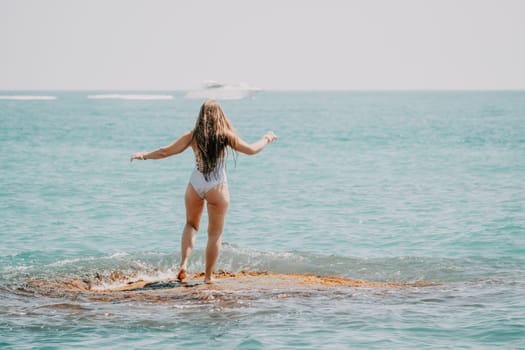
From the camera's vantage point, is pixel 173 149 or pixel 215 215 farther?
pixel 215 215

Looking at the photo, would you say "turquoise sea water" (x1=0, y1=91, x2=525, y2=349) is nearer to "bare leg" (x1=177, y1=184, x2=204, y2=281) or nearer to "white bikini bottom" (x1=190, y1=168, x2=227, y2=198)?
"white bikini bottom" (x1=190, y1=168, x2=227, y2=198)

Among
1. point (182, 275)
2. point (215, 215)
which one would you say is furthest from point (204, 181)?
point (182, 275)

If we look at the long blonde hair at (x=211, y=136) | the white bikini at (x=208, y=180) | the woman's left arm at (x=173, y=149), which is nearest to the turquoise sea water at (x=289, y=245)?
the white bikini at (x=208, y=180)

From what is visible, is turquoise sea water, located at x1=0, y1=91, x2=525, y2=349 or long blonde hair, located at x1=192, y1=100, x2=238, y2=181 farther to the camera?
long blonde hair, located at x1=192, y1=100, x2=238, y2=181

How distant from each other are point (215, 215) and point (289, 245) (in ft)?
19.2

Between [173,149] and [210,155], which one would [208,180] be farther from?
[173,149]

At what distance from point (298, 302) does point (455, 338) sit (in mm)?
1870

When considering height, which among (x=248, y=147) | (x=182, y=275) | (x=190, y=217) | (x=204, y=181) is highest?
(x=248, y=147)

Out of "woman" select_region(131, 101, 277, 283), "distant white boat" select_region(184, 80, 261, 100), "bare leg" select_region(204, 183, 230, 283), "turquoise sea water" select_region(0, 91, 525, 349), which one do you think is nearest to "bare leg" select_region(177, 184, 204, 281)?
"woman" select_region(131, 101, 277, 283)

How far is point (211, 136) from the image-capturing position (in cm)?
863

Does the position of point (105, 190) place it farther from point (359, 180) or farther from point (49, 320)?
point (49, 320)

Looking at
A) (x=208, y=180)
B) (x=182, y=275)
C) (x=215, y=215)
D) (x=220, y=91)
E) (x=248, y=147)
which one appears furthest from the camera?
(x=220, y=91)

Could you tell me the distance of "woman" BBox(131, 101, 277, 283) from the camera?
28.2ft

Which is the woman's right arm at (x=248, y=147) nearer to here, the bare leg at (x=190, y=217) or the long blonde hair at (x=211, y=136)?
the long blonde hair at (x=211, y=136)
